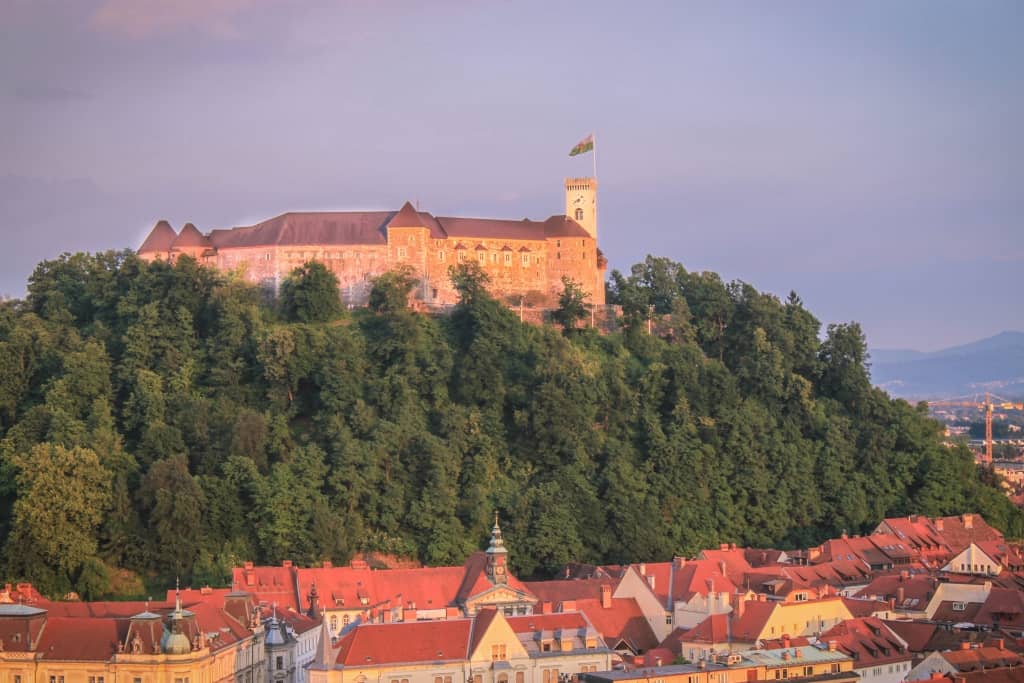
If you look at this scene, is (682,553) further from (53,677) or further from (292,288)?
(53,677)

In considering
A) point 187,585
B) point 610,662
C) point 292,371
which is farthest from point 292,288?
point 610,662

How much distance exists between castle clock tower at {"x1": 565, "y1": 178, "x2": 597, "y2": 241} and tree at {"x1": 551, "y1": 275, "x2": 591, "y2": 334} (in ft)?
21.9

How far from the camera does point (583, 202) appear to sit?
118m

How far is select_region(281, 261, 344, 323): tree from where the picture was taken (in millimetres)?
104500

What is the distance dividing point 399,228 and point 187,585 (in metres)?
29.3

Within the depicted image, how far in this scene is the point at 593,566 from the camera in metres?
94.4

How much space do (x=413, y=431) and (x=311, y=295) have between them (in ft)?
36.0

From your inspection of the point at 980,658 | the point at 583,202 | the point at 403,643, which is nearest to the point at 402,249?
the point at 583,202

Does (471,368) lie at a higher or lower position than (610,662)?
higher

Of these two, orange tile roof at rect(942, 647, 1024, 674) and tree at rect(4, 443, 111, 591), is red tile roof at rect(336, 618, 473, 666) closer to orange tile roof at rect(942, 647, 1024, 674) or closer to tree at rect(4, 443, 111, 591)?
orange tile roof at rect(942, 647, 1024, 674)

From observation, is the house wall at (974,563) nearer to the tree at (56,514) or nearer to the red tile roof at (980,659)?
the red tile roof at (980,659)

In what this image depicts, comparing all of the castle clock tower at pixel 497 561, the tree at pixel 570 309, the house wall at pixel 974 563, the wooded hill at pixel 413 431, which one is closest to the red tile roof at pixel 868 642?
the castle clock tower at pixel 497 561

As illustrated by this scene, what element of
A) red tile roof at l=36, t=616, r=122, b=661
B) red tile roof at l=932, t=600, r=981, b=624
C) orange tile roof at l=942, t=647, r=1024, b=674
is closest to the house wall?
red tile roof at l=932, t=600, r=981, b=624

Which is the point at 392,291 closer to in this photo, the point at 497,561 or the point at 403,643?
the point at 497,561
